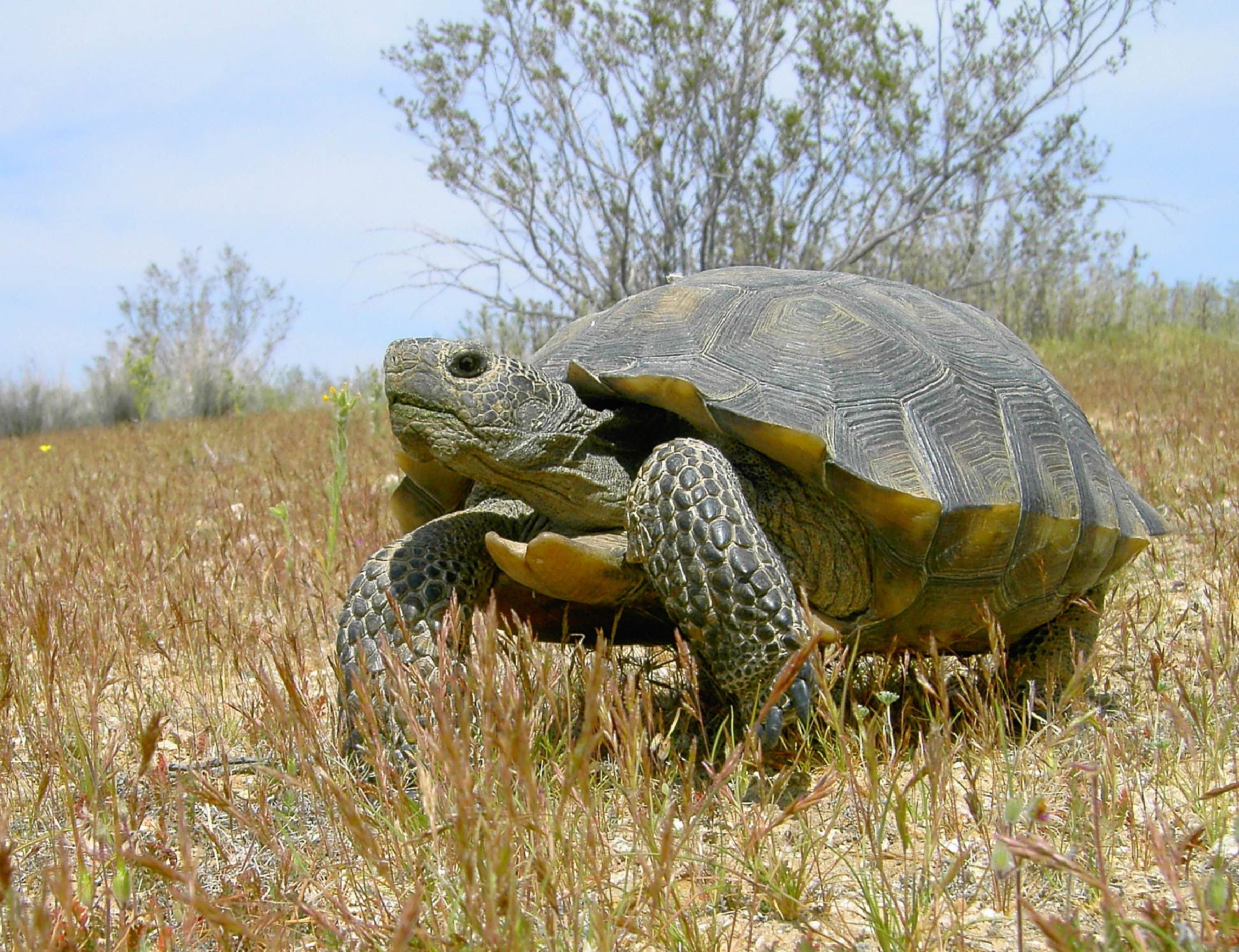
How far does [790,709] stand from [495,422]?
1012 mm

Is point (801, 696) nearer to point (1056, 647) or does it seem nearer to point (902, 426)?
point (902, 426)

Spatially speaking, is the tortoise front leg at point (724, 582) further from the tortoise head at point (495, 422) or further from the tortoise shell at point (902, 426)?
the tortoise head at point (495, 422)

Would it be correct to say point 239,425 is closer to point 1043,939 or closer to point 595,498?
point 595,498

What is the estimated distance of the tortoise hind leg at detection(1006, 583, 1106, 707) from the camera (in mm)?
2980

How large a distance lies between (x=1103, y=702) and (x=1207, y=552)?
1.54 metres

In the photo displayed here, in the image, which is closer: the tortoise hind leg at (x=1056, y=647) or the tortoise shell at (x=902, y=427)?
the tortoise shell at (x=902, y=427)

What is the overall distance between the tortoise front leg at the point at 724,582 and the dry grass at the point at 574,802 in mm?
180

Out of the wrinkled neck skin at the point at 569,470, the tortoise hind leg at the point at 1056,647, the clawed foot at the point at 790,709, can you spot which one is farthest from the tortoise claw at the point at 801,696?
the tortoise hind leg at the point at 1056,647

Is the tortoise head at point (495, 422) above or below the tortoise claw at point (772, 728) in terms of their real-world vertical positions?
above

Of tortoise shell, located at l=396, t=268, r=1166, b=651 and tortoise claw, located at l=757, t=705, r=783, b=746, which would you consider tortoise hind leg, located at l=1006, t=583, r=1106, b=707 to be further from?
tortoise claw, located at l=757, t=705, r=783, b=746

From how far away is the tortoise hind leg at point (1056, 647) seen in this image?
9.78 feet

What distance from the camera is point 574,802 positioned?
1941mm

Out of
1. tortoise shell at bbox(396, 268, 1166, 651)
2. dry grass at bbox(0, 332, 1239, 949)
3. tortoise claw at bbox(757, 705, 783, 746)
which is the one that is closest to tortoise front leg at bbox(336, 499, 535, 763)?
dry grass at bbox(0, 332, 1239, 949)

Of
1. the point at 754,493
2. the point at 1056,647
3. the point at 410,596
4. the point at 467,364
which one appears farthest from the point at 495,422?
the point at 1056,647
